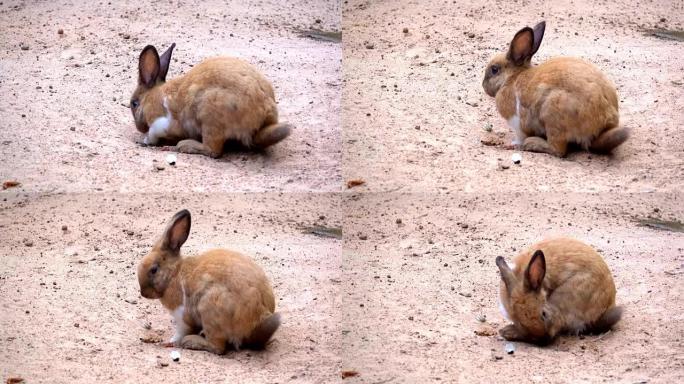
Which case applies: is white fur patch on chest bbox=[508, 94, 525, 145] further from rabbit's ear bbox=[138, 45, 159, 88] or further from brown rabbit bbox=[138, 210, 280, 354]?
brown rabbit bbox=[138, 210, 280, 354]

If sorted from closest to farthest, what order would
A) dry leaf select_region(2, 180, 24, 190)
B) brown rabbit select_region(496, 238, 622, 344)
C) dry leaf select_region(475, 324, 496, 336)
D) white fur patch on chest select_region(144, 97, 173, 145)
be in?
brown rabbit select_region(496, 238, 622, 344) < dry leaf select_region(475, 324, 496, 336) < dry leaf select_region(2, 180, 24, 190) < white fur patch on chest select_region(144, 97, 173, 145)

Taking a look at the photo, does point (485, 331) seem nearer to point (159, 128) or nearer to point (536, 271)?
point (536, 271)

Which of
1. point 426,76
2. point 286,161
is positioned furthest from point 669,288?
point 426,76

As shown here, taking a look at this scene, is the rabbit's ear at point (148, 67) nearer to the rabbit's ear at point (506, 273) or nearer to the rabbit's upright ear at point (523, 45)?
the rabbit's upright ear at point (523, 45)

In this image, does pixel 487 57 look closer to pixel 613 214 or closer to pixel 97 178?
pixel 613 214

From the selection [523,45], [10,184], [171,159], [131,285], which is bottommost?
[131,285]

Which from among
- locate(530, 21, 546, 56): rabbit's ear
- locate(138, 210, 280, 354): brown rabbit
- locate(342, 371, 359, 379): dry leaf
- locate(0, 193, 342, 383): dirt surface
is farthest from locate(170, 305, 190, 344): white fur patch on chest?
locate(530, 21, 546, 56): rabbit's ear

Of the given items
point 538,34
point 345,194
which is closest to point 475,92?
point 538,34
